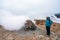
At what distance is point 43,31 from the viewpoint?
36.5 ft

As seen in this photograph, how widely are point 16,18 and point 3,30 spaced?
1.43 meters

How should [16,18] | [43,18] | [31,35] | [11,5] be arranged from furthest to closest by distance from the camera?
[11,5], [43,18], [16,18], [31,35]

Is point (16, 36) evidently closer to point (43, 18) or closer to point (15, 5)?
point (43, 18)

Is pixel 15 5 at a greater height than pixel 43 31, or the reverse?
pixel 15 5

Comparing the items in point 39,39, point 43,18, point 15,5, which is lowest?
point 39,39

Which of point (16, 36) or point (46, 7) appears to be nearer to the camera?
point (16, 36)

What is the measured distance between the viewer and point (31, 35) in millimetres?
10336

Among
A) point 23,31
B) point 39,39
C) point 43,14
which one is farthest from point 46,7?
point 39,39

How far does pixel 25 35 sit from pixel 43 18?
448cm

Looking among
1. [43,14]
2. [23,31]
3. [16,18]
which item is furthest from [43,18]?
[23,31]

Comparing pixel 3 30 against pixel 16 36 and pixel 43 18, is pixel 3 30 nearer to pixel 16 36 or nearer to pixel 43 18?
pixel 16 36

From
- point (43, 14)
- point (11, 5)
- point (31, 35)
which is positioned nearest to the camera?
point (31, 35)

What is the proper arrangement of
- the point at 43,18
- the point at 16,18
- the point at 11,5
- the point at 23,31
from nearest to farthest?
1. the point at 23,31
2. the point at 16,18
3. the point at 43,18
4. the point at 11,5

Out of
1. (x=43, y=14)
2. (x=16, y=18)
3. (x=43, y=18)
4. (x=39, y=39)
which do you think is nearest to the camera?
(x=39, y=39)
